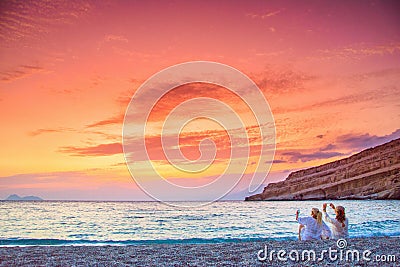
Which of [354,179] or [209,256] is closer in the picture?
[209,256]

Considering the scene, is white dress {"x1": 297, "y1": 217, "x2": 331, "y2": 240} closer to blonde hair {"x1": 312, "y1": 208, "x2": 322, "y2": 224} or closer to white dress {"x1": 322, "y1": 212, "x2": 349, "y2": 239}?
blonde hair {"x1": 312, "y1": 208, "x2": 322, "y2": 224}

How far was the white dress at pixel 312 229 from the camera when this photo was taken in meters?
13.1

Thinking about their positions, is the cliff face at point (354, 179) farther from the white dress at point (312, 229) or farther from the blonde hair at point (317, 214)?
the blonde hair at point (317, 214)

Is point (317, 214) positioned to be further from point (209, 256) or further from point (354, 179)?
point (354, 179)

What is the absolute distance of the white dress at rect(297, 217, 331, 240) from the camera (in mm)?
13055

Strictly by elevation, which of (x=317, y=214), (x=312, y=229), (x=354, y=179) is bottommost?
(x=312, y=229)

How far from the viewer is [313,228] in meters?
13.1

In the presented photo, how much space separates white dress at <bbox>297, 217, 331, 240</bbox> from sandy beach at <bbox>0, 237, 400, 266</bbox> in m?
1.67

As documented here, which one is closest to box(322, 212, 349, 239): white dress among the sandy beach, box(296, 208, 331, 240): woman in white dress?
box(296, 208, 331, 240): woman in white dress

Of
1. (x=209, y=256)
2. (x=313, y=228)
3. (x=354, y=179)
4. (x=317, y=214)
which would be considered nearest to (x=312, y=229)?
(x=313, y=228)

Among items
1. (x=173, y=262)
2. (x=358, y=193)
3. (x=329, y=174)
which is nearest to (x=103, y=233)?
(x=173, y=262)

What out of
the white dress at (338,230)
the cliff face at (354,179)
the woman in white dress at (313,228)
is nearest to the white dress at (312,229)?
the woman in white dress at (313,228)

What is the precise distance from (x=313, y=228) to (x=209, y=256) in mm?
4984

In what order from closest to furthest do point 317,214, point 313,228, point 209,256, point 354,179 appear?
point 209,256 → point 317,214 → point 313,228 → point 354,179
